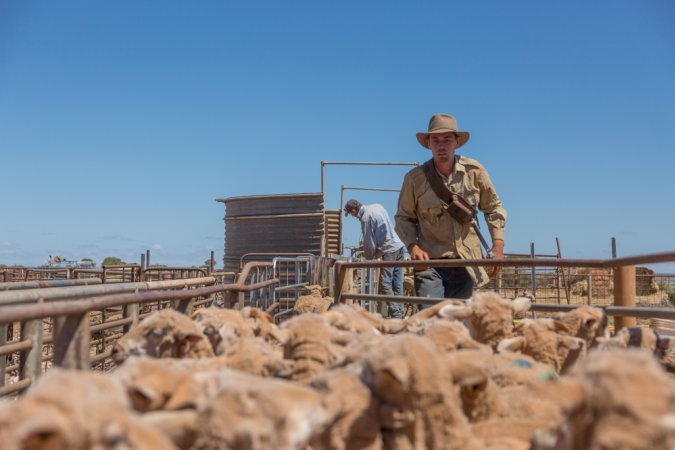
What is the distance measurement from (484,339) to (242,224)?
45.8ft

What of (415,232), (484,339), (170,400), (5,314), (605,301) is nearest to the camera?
(170,400)

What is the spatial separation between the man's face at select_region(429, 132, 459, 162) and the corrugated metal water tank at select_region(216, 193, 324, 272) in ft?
31.1

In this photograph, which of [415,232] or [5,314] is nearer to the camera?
[5,314]

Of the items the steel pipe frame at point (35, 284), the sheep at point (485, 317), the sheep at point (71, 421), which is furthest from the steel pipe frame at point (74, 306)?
the steel pipe frame at point (35, 284)

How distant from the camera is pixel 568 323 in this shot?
304 cm

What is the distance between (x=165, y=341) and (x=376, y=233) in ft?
20.7

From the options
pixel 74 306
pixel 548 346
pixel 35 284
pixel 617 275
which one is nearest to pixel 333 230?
pixel 35 284

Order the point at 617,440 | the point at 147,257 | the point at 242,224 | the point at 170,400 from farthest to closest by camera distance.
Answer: the point at 242,224 < the point at 147,257 < the point at 170,400 < the point at 617,440

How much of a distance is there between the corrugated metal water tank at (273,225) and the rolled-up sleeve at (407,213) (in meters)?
9.21

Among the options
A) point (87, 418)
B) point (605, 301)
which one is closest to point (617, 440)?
point (87, 418)

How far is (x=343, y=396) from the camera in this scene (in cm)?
169

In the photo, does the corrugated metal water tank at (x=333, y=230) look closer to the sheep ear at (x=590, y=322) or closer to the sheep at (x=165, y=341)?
the sheep ear at (x=590, y=322)

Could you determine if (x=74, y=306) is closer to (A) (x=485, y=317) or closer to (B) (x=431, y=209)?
(A) (x=485, y=317)

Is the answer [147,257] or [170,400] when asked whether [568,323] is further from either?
[147,257]
